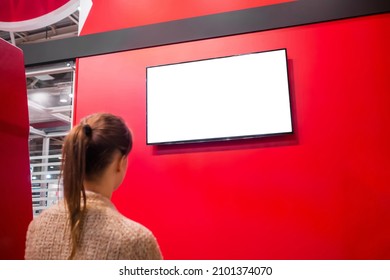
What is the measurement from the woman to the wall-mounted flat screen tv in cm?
133

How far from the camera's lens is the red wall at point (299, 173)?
195cm

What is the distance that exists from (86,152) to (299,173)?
1.54 meters

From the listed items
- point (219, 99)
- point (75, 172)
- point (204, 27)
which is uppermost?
point (204, 27)

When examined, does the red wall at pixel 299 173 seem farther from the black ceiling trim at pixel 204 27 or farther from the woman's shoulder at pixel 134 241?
the woman's shoulder at pixel 134 241

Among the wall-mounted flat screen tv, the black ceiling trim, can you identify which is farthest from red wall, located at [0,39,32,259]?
the black ceiling trim

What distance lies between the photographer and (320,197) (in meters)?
2.00

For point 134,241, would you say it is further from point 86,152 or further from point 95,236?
point 86,152

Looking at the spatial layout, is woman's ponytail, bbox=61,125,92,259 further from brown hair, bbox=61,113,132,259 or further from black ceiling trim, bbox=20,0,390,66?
black ceiling trim, bbox=20,0,390,66

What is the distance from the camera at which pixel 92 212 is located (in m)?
0.79

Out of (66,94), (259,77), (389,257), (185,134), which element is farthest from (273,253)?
(66,94)

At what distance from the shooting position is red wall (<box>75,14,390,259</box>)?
195 centimetres

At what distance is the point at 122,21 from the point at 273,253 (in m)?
2.03

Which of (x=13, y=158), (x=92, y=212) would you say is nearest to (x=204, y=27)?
(x=13, y=158)

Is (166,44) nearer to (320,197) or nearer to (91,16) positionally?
(91,16)
